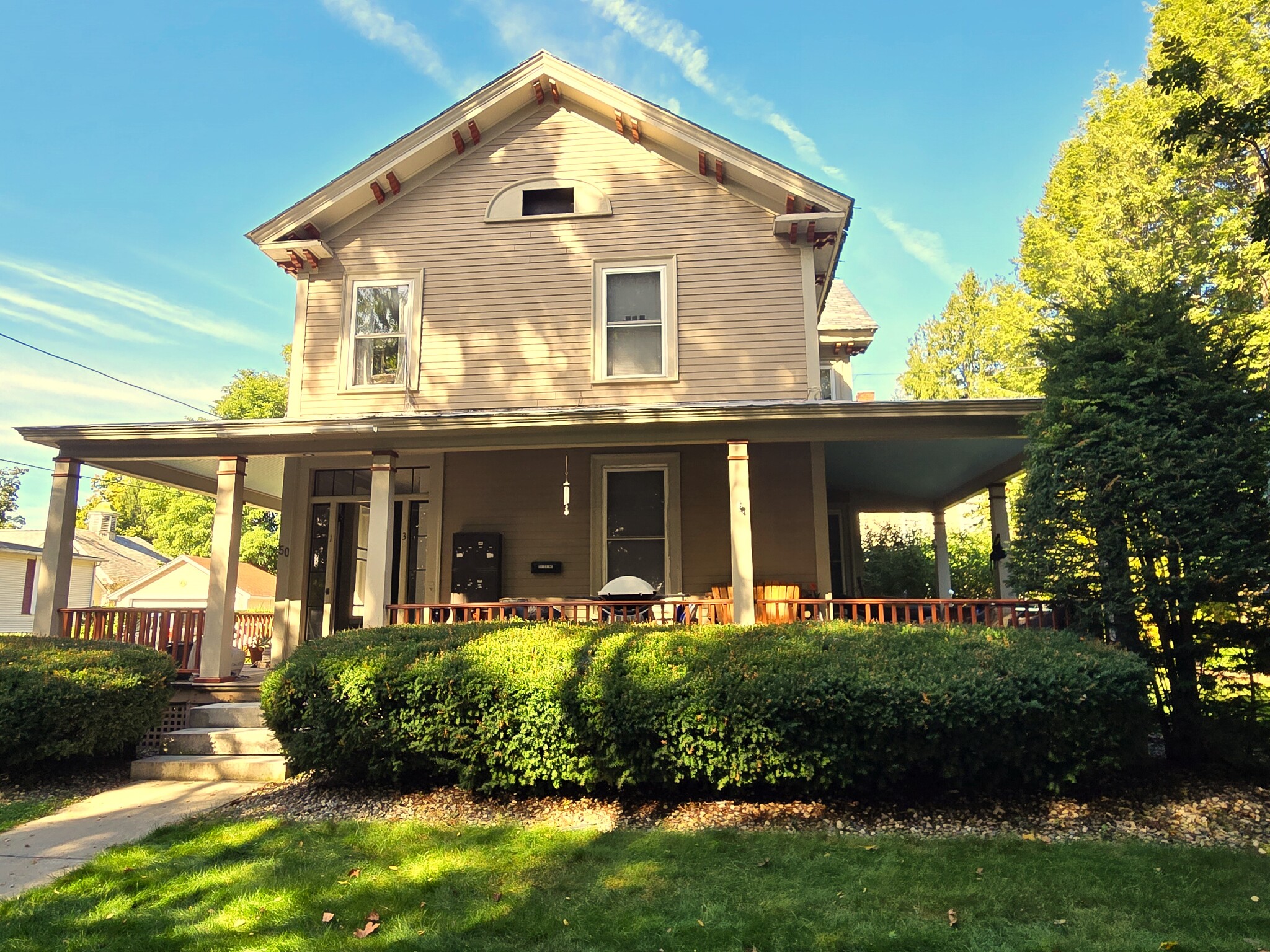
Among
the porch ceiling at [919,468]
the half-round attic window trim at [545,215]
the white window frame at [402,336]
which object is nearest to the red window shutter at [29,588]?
the white window frame at [402,336]

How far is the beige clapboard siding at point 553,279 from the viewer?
10070mm

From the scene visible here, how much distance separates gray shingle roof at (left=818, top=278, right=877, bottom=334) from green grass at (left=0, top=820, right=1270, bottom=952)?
40.9 feet

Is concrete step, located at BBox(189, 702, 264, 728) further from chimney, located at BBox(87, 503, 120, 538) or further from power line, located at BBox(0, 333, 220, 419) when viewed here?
chimney, located at BBox(87, 503, 120, 538)

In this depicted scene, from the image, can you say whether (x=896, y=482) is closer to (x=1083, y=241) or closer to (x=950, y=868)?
(x=950, y=868)

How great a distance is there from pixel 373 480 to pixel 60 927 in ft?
16.9

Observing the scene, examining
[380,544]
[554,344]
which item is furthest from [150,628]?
[554,344]

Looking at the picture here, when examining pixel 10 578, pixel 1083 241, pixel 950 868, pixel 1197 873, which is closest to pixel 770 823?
pixel 950 868

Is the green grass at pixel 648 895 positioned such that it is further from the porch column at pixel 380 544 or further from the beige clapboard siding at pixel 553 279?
the beige clapboard siding at pixel 553 279

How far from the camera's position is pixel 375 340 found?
1066cm

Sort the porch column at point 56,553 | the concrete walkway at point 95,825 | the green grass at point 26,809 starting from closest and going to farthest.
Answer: the concrete walkway at point 95,825, the green grass at point 26,809, the porch column at point 56,553

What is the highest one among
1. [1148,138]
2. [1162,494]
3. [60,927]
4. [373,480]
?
[1148,138]

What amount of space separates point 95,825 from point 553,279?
7620mm

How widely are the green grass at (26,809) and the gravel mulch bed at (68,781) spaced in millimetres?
47

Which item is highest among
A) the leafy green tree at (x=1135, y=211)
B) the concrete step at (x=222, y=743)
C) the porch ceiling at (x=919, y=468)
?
the leafy green tree at (x=1135, y=211)
